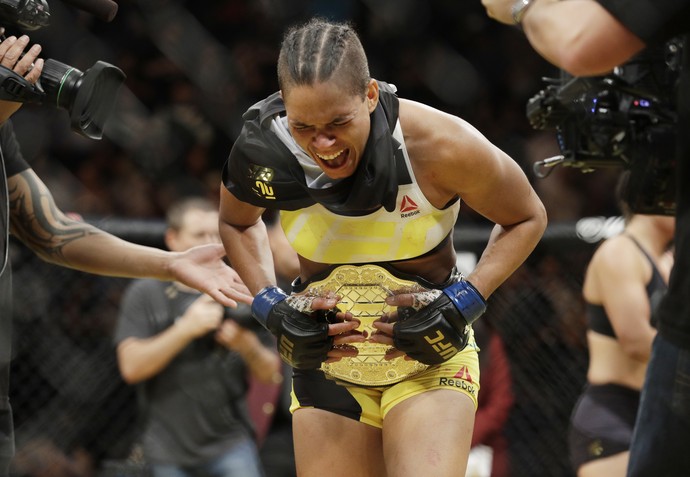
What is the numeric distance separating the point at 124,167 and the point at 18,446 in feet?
4.65

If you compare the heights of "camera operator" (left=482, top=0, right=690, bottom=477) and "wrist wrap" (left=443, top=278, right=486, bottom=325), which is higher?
"camera operator" (left=482, top=0, right=690, bottom=477)

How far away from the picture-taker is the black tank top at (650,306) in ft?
11.4

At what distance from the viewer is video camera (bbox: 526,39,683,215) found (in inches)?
107

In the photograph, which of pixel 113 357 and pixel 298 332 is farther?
pixel 113 357

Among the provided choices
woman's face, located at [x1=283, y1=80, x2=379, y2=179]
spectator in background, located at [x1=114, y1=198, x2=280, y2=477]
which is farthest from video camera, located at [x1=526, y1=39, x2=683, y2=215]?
spectator in background, located at [x1=114, y1=198, x2=280, y2=477]

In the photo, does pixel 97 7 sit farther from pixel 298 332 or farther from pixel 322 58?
pixel 298 332

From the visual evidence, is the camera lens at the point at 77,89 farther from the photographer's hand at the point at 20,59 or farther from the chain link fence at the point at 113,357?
the chain link fence at the point at 113,357

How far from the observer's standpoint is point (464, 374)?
235cm

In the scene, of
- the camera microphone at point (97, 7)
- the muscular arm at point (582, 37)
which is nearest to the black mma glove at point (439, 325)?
the muscular arm at point (582, 37)

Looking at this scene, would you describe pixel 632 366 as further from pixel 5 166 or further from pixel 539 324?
pixel 5 166

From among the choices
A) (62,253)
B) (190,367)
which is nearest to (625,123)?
(62,253)

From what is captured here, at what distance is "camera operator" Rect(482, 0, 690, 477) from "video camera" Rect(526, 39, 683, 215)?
38.1 inches

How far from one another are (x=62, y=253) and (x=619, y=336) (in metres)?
1.85

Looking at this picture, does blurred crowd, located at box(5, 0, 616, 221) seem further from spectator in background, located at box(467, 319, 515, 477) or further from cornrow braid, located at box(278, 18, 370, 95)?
cornrow braid, located at box(278, 18, 370, 95)
